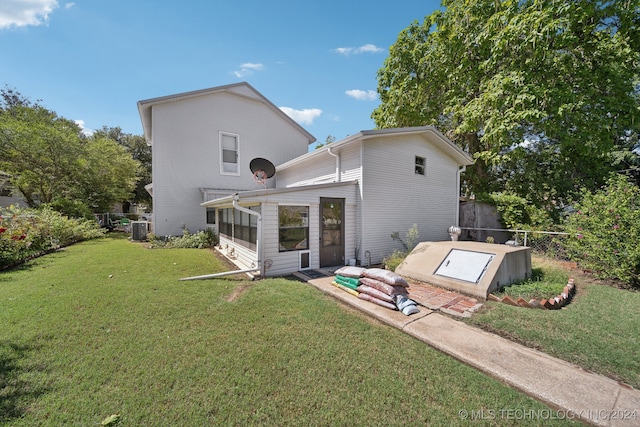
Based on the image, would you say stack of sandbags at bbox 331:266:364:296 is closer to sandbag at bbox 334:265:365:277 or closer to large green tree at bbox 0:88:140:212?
sandbag at bbox 334:265:365:277

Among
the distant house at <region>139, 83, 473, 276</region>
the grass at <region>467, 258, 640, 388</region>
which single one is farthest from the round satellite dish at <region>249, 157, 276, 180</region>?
the grass at <region>467, 258, 640, 388</region>

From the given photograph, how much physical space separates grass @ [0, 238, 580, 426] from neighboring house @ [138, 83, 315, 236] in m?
7.42

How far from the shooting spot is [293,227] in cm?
688

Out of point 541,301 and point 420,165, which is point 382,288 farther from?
point 420,165

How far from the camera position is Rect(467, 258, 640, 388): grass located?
290cm

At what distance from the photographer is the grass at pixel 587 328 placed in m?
2.90

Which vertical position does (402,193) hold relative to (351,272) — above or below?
above

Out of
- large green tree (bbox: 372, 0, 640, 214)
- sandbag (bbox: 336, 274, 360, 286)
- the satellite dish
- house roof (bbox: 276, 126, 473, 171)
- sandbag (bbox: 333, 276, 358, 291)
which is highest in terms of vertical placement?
large green tree (bbox: 372, 0, 640, 214)

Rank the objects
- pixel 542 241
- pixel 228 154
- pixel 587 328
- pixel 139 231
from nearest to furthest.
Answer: pixel 587 328 < pixel 542 241 < pixel 139 231 < pixel 228 154

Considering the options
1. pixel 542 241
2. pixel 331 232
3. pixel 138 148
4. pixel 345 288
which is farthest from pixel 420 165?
pixel 138 148

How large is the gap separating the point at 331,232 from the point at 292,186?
10.7 ft

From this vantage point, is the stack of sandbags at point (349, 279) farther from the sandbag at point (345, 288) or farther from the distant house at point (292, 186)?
the distant house at point (292, 186)

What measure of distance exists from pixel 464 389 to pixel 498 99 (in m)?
11.0

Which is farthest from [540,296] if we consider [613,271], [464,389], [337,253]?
[337,253]
